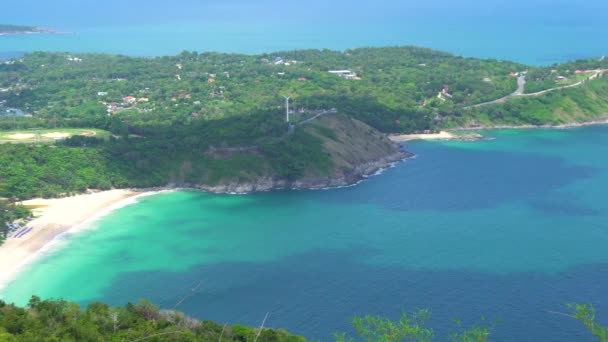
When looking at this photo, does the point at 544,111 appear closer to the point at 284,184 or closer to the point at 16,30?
the point at 284,184

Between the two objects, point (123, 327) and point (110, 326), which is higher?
point (110, 326)

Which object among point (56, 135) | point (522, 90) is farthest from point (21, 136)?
point (522, 90)

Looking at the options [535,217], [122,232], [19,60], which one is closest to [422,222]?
[535,217]

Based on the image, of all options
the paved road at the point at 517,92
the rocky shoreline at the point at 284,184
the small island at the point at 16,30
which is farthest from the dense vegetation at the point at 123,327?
the small island at the point at 16,30

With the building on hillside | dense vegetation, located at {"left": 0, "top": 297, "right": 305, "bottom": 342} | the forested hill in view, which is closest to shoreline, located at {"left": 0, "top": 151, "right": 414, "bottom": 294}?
the forested hill

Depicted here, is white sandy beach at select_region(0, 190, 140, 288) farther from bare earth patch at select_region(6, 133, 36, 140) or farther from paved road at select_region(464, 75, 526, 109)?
paved road at select_region(464, 75, 526, 109)

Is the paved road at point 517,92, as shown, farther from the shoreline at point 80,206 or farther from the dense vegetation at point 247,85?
the shoreline at point 80,206
